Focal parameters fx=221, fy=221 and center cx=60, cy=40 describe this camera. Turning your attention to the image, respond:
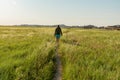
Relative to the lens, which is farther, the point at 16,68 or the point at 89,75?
the point at 16,68

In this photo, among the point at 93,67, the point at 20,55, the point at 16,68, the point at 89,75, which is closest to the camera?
the point at 89,75

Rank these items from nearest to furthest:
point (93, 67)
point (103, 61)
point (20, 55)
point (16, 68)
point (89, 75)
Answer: point (89, 75)
point (16, 68)
point (93, 67)
point (103, 61)
point (20, 55)

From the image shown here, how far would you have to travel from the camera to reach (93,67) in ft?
31.4

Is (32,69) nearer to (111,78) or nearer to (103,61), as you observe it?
(111,78)

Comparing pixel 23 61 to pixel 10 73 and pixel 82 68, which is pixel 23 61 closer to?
pixel 10 73

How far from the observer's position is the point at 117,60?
36.1 feet

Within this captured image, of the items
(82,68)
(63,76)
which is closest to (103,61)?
(82,68)

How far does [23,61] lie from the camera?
32.2 ft

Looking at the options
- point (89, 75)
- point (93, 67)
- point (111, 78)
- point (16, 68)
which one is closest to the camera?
point (111, 78)

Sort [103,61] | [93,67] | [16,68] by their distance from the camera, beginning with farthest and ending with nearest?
1. [103,61]
2. [93,67]
3. [16,68]

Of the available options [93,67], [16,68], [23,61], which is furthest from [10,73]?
[93,67]

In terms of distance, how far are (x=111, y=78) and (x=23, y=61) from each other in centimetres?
400

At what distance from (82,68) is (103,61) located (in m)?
2.11

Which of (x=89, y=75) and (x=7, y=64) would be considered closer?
(x=89, y=75)
